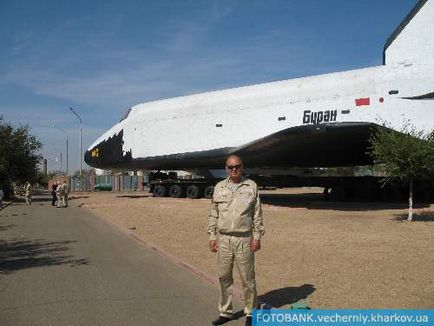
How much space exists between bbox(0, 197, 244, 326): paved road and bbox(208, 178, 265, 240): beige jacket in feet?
3.41

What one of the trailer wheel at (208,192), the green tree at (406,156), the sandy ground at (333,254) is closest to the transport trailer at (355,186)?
the trailer wheel at (208,192)

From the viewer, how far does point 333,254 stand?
31.1 ft

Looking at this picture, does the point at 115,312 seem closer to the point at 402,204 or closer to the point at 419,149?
the point at 419,149

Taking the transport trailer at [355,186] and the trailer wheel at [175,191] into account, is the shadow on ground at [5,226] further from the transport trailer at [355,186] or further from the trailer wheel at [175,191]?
the trailer wheel at [175,191]

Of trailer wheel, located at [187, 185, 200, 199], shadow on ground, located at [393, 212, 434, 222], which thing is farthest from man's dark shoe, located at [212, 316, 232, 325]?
trailer wheel, located at [187, 185, 200, 199]

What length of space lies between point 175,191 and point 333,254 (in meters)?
22.2

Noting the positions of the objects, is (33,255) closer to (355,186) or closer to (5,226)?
(5,226)

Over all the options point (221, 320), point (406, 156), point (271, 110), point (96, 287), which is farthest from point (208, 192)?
point (221, 320)

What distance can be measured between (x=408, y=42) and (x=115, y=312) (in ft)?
50.5

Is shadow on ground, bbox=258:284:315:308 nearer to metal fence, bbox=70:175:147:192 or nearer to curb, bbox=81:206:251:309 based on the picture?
curb, bbox=81:206:251:309

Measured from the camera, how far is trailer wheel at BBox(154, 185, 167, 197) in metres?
32.4

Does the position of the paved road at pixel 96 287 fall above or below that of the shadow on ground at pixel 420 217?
below

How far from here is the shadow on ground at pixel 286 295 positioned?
20.5 ft

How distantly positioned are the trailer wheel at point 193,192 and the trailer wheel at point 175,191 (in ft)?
3.24
